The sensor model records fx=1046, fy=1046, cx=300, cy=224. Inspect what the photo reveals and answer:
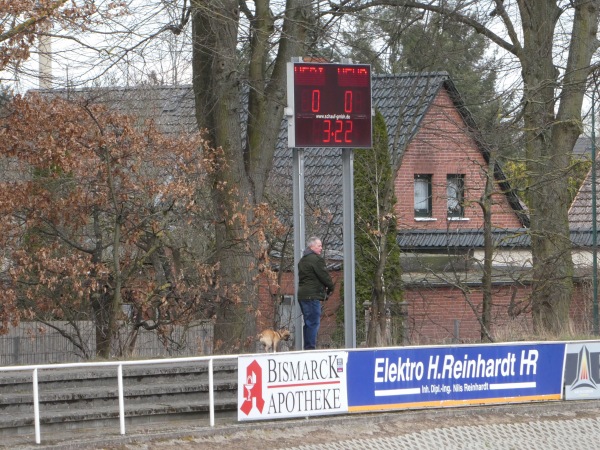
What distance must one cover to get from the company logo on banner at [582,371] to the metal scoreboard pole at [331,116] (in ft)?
9.85

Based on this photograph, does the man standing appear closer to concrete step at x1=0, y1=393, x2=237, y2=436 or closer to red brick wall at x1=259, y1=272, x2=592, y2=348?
concrete step at x1=0, y1=393, x2=237, y2=436

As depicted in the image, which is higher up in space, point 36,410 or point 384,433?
point 36,410

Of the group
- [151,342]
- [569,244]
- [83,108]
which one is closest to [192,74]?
[83,108]

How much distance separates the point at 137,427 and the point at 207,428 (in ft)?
2.56

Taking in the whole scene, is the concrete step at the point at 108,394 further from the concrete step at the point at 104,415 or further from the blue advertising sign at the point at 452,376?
the blue advertising sign at the point at 452,376

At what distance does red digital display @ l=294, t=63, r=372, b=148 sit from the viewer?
14.1m

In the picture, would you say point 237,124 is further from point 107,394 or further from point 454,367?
point 107,394

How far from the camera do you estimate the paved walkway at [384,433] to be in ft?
35.9

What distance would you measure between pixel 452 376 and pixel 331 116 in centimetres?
384

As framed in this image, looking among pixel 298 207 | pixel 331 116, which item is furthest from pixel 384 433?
pixel 331 116

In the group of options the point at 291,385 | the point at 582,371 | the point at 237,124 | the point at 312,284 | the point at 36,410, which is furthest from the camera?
the point at 237,124

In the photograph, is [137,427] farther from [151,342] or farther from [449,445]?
[151,342]

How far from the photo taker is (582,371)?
14484mm

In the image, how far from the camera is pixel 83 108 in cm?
1684
